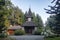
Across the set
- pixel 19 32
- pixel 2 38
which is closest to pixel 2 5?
pixel 2 38

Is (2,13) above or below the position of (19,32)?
above

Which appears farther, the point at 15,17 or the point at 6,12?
the point at 15,17

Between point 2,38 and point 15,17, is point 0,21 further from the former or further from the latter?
point 15,17

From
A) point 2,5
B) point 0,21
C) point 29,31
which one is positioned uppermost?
point 2,5

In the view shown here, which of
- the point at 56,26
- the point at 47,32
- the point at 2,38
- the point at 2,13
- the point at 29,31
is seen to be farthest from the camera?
the point at 29,31

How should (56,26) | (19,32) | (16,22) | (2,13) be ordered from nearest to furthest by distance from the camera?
1. (56,26)
2. (2,13)
3. (19,32)
4. (16,22)

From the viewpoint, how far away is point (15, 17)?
78.4 meters

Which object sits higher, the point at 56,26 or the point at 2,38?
the point at 56,26

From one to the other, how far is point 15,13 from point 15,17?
273 centimetres

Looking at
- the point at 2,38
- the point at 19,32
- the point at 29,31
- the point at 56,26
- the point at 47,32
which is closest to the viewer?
the point at 56,26

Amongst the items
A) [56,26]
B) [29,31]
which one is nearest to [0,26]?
[56,26]

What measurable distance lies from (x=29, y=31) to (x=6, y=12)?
86.8ft

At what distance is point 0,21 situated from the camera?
3484 centimetres

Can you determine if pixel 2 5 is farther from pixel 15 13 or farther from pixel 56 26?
pixel 15 13
